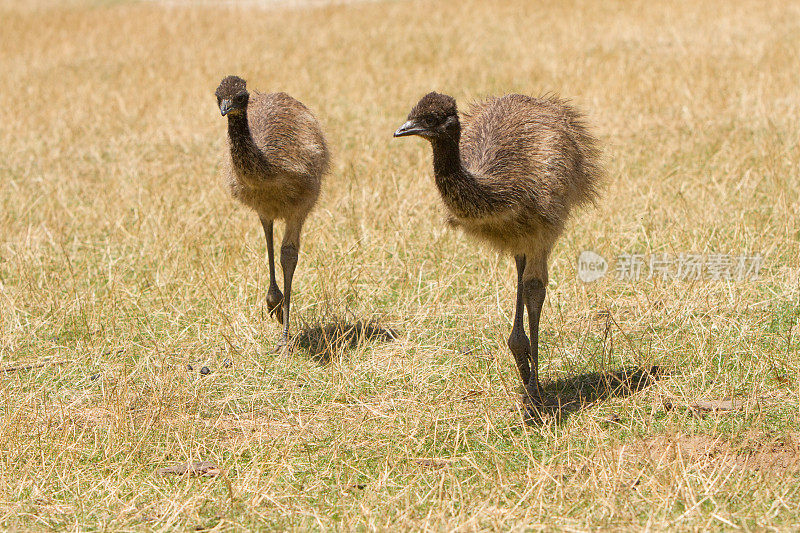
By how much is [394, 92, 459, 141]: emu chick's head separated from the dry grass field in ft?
5.18

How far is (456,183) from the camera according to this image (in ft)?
14.6

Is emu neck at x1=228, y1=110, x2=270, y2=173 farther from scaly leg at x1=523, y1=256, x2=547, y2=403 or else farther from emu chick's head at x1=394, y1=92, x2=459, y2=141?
scaly leg at x1=523, y1=256, x2=547, y2=403

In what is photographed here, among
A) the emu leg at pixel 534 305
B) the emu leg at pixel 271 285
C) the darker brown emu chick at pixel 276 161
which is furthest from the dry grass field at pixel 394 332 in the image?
the darker brown emu chick at pixel 276 161

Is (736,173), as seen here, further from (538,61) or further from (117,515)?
(117,515)

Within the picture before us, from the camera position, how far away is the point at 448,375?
18.0ft

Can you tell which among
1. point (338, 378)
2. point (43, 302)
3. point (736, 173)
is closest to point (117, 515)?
point (338, 378)

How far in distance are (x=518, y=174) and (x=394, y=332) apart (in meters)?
1.84

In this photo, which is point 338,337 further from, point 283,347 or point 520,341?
point 520,341

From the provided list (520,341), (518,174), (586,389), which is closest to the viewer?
(518,174)

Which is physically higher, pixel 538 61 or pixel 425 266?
pixel 538 61

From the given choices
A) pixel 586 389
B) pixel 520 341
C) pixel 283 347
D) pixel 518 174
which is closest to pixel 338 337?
pixel 283 347

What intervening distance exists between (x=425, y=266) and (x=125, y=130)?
221 inches

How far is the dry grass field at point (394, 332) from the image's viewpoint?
4215 mm

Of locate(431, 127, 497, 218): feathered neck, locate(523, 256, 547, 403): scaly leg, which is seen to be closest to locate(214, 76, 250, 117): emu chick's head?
locate(431, 127, 497, 218): feathered neck
